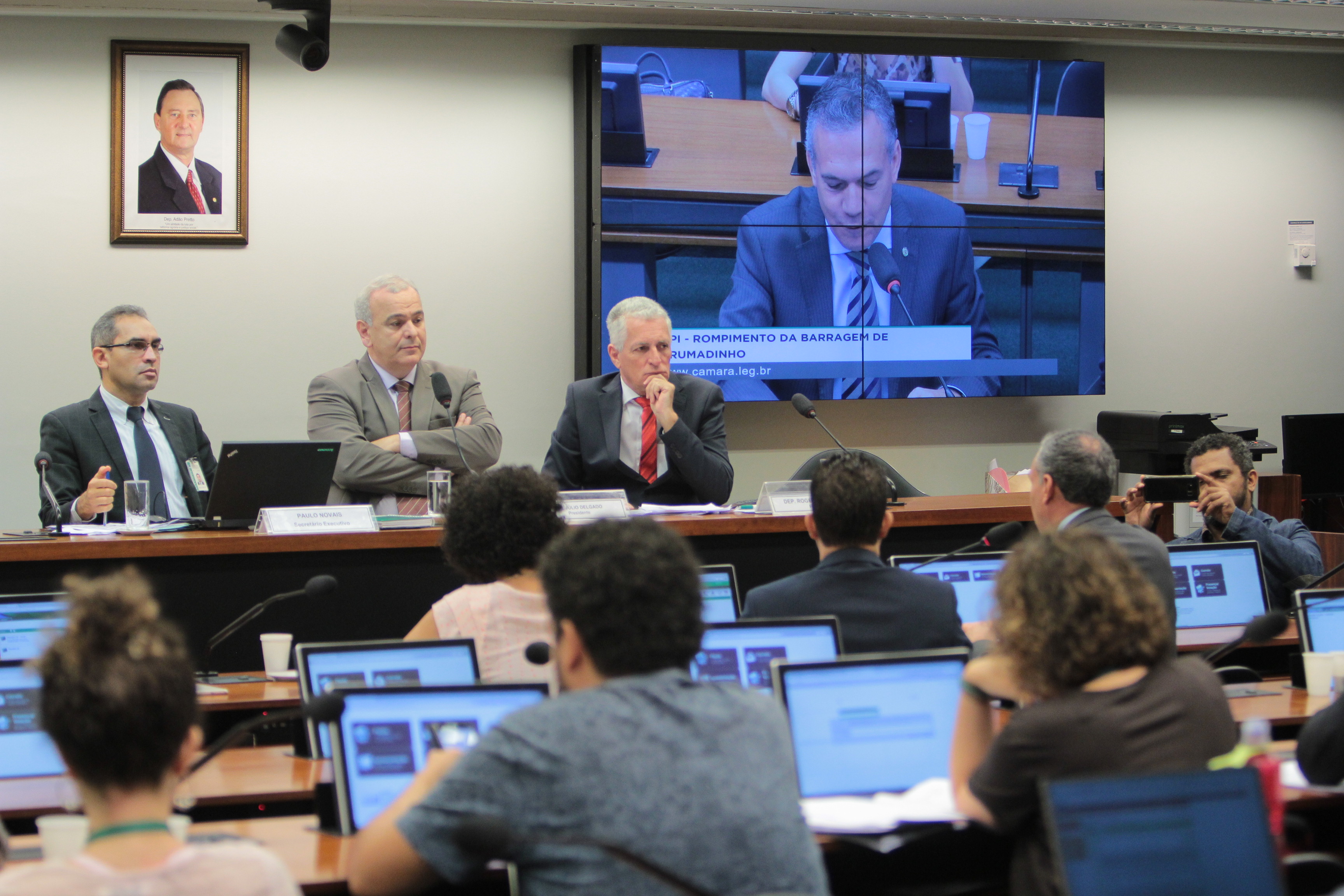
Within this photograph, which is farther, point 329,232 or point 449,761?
point 329,232

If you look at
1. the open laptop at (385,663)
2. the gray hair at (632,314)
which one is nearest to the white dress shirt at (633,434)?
the gray hair at (632,314)

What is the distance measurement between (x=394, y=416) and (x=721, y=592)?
1635mm

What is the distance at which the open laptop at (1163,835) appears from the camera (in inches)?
56.1

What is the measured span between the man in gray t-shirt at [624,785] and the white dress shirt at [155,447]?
310 cm

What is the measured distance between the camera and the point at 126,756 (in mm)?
1216

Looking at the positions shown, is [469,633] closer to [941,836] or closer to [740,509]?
[941,836]

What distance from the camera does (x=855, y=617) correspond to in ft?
8.29

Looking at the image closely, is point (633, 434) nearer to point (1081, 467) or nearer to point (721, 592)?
point (721, 592)

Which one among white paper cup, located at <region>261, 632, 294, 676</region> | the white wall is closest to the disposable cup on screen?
the white wall

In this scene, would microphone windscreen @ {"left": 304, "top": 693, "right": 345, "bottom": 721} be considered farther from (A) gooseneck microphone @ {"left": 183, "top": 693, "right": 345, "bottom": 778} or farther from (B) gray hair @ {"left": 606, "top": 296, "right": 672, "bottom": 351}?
(B) gray hair @ {"left": 606, "top": 296, "right": 672, "bottom": 351}

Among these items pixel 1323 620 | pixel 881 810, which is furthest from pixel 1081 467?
pixel 881 810

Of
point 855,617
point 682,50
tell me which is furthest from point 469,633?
point 682,50

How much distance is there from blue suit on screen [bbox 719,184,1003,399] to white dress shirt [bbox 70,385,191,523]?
2.49m

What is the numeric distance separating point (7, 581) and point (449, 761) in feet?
7.95
